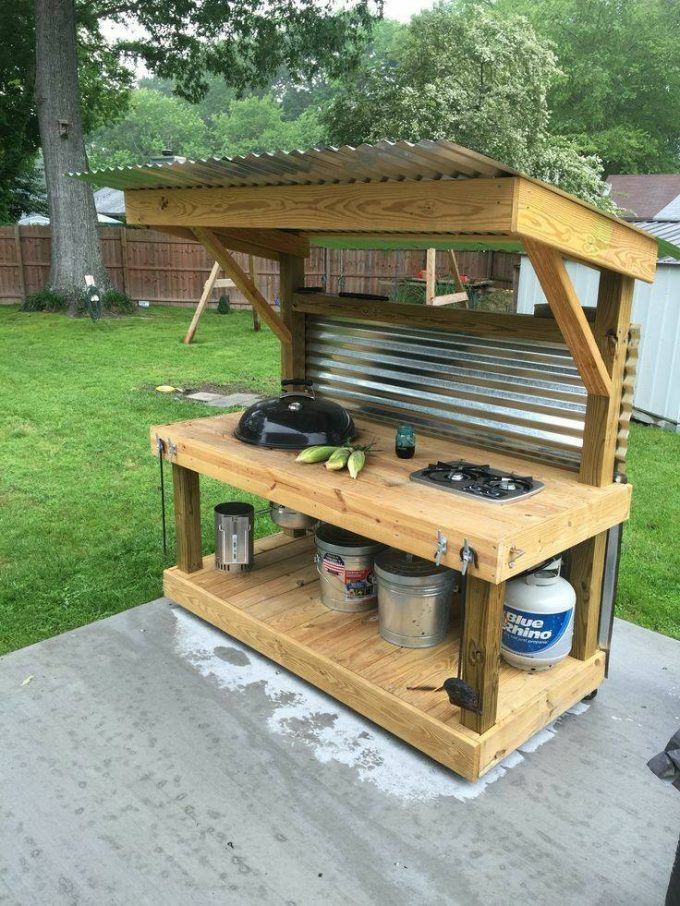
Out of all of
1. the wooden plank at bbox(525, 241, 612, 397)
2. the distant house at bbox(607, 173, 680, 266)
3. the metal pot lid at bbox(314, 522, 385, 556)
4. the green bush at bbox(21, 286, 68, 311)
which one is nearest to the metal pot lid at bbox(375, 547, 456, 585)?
the metal pot lid at bbox(314, 522, 385, 556)

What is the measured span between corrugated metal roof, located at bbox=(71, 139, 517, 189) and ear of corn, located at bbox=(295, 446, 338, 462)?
3.72ft

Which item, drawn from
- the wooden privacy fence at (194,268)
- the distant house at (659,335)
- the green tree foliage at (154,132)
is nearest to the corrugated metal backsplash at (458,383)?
the distant house at (659,335)

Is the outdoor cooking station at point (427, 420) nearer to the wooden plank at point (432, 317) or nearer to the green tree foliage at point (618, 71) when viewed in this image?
the wooden plank at point (432, 317)

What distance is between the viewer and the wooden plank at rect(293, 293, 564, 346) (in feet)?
10.4

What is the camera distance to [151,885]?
2.23m

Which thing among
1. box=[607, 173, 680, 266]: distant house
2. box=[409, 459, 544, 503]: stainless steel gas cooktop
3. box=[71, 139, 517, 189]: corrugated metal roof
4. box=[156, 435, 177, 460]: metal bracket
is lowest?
box=[156, 435, 177, 460]: metal bracket

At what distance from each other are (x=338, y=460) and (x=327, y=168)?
1209 millimetres

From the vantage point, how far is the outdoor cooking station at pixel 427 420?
243 cm

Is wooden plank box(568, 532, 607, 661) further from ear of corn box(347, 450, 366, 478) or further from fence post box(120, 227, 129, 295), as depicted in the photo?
fence post box(120, 227, 129, 295)

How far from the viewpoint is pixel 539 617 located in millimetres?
2912

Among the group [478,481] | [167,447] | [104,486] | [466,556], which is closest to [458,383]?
[478,481]

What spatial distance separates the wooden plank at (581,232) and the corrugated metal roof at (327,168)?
138mm

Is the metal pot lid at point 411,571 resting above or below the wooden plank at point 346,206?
below

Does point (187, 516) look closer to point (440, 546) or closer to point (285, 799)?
Answer: point (285, 799)
